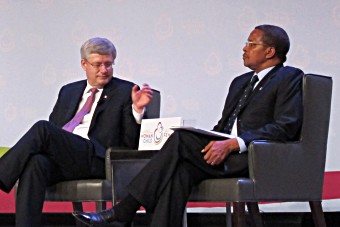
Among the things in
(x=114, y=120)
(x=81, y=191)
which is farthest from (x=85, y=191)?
(x=114, y=120)

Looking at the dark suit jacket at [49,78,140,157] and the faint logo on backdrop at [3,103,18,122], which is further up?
the dark suit jacket at [49,78,140,157]

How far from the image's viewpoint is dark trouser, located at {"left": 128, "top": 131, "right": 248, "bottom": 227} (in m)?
3.21

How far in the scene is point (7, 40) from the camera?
206 inches

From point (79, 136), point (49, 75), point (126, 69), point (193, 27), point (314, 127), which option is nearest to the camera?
point (314, 127)

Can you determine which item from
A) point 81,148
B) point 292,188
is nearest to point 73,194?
point 81,148

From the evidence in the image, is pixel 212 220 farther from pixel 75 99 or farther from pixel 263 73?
pixel 263 73

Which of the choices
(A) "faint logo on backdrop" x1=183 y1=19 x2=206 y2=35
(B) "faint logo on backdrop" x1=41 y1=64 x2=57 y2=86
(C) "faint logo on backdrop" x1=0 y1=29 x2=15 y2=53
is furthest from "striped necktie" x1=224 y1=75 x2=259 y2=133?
(C) "faint logo on backdrop" x1=0 y1=29 x2=15 y2=53

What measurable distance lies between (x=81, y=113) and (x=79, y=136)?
0.77 feet

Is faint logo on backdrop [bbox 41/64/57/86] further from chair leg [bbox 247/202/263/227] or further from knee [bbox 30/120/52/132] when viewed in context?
chair leg [bbox 247/202/263/227]

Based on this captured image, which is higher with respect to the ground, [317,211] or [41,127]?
[41,127]

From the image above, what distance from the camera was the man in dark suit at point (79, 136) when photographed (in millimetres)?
3578

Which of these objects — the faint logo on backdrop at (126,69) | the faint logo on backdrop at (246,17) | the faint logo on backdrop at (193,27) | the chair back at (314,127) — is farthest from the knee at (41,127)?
the faint logo on backdrop at (246,17)

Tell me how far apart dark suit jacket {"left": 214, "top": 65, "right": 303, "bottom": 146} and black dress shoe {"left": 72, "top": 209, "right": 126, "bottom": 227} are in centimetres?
67

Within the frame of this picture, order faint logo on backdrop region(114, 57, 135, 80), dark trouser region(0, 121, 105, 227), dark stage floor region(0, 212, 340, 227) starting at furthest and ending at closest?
faint logo on backdrop region(114, 57, 135, 80)
dark stage floor region(0, 212, 340, 227)
dark trouser region(0, 121, 105, 227)
